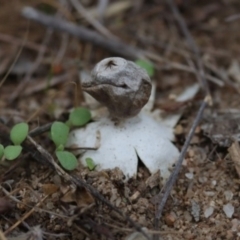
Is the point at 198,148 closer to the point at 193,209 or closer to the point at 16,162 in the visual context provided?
the point at 193,209

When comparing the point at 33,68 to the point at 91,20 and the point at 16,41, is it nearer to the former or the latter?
the point at 16,41

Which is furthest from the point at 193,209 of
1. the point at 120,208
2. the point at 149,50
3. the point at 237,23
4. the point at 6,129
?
the point at 237,23

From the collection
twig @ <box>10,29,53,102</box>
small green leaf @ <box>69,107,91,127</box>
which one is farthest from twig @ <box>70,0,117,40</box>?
small green leaf @ <box>69,107,91,127</box>

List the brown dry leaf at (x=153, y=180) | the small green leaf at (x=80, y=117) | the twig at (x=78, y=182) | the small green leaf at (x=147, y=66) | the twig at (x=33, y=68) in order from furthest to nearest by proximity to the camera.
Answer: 1. the twig at (x=33, y=68)
2. the small green leaf at (x=147, y=66)
3. the small green leaf at (x=80, y=117)
4. the brown dry leaf at (x=153, y=180)
5. the twig at (x=78, y=182)

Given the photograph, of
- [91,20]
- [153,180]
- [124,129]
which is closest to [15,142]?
[124,129]

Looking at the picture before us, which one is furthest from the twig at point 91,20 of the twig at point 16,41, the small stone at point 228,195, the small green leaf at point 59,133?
the small stone at point 228,195

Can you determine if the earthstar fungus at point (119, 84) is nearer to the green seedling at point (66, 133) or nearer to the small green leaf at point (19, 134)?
the green seedling at point (66, 133)
